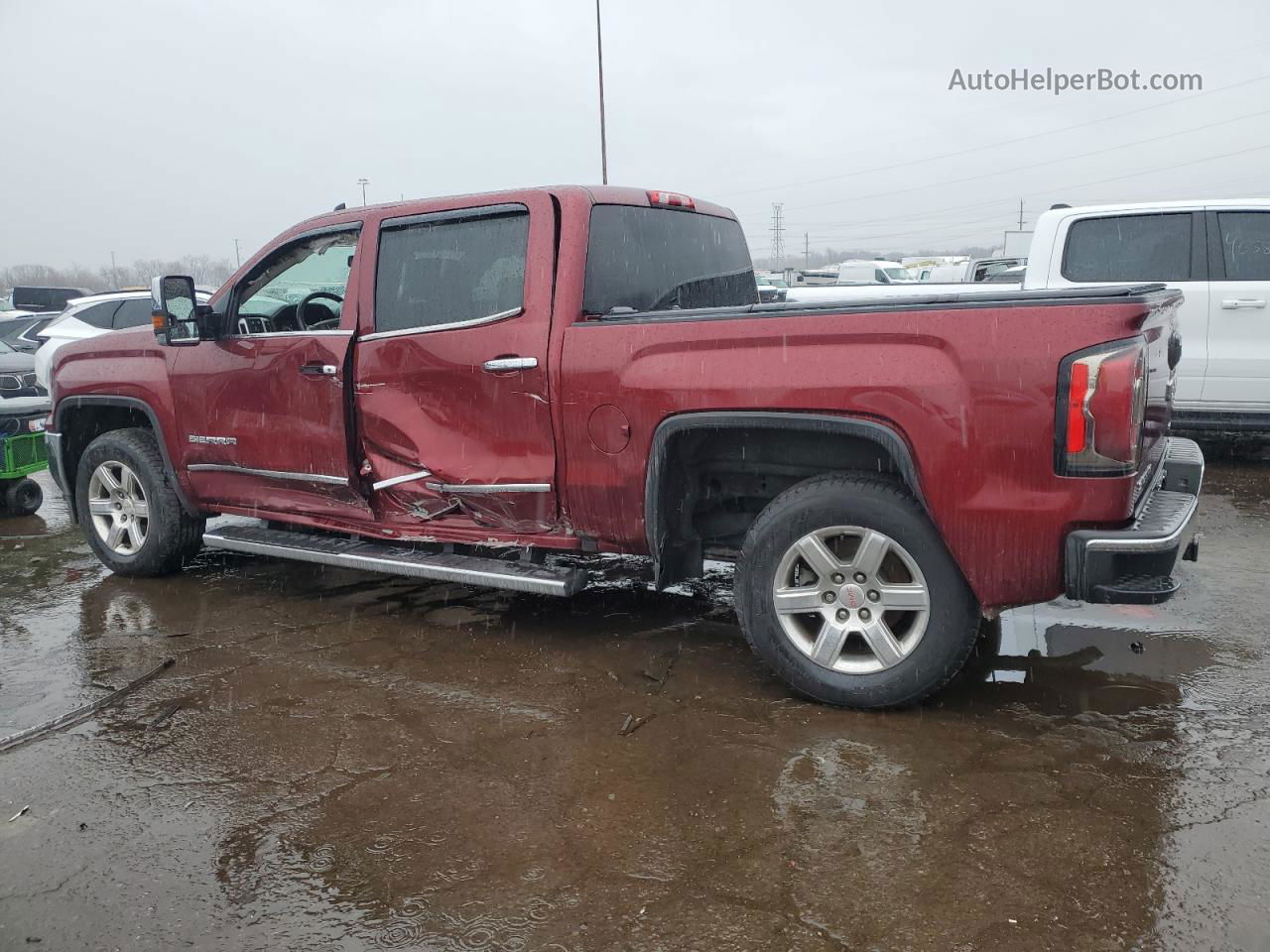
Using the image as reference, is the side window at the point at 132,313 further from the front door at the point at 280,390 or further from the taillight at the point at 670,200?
the taillight at the point at 670,200

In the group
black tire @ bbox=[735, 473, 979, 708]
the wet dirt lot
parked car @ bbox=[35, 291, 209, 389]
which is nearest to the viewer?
the wet dirt lot

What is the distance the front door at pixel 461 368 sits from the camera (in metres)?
4.12

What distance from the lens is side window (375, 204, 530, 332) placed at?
13.9 ft

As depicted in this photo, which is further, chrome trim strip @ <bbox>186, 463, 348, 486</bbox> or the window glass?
chrome trim strip @ <bbox>186, 463, 348, 486</bbox>

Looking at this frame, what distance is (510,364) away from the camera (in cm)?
409

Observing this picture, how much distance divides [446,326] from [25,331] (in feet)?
37.0

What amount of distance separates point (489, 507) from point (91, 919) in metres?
2.19

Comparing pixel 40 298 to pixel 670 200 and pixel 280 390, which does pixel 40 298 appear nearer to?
pixel 280 390

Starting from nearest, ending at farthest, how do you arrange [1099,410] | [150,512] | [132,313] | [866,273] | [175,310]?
[1099,410] < [175,310] < [150,512] < [132,313] < [866,273]

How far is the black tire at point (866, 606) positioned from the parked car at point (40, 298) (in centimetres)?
1824

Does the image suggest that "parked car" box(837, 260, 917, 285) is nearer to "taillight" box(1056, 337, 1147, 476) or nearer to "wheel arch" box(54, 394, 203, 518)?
"wheel arch" box(54, 394, 203, 518)

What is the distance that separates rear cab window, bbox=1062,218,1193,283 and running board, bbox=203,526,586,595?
5021mm

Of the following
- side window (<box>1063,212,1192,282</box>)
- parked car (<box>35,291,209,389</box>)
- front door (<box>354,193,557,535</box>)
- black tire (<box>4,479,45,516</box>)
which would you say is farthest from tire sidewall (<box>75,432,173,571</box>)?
side window (<box>1063,212,1192,282</box>)

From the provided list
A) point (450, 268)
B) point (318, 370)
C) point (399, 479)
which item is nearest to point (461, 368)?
point (450, 268)
